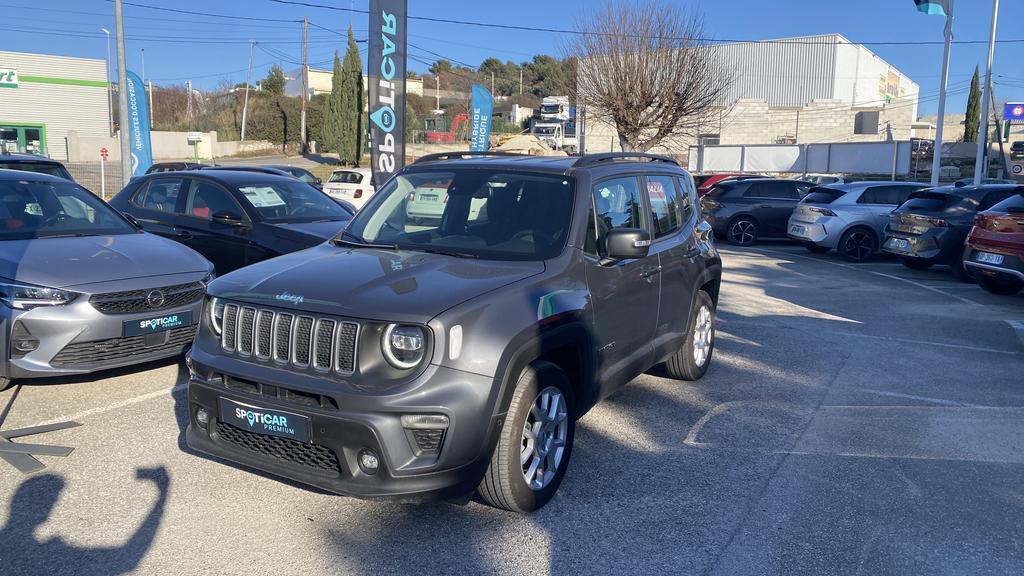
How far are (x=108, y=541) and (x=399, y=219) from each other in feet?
8.02

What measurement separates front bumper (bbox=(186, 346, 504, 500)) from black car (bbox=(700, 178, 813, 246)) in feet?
53.5

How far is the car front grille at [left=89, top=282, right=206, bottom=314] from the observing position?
5.75m

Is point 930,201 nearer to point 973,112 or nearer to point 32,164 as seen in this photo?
point 32,164

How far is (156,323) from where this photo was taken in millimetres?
5969

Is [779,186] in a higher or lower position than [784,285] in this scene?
higher

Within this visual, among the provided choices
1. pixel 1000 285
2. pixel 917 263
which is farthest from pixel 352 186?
pixel 1000 285

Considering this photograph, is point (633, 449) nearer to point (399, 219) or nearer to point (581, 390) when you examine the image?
point (581, 390)

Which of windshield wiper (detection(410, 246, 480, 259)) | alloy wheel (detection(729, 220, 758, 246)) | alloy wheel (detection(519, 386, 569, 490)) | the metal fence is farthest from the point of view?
the metal fence

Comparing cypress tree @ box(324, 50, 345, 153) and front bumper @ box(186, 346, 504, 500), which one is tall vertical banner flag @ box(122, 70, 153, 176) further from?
cypress tree @ box(324, 50, 345, 153)

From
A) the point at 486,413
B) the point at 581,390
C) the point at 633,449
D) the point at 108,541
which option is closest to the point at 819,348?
the point at 633,449

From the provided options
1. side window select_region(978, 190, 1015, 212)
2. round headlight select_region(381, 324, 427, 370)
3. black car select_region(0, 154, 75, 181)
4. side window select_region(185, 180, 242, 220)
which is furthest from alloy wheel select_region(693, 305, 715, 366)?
black car select_region(0, 154, 75, 181)

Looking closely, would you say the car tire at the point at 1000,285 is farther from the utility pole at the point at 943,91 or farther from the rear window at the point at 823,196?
the utility pole at the point at 943,91

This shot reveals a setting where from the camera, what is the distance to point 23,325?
548 cm

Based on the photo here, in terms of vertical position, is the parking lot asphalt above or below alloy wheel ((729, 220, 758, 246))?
below
